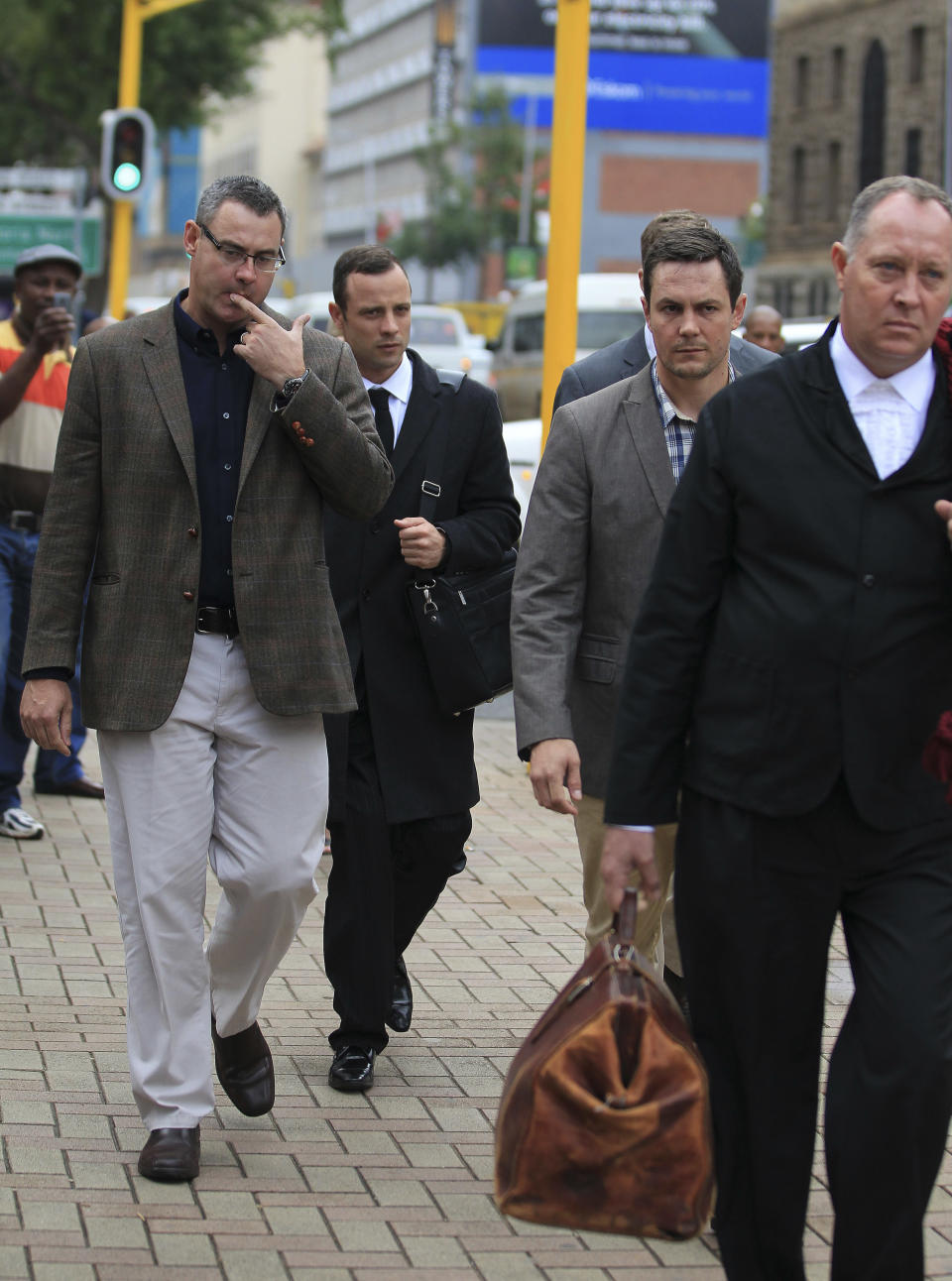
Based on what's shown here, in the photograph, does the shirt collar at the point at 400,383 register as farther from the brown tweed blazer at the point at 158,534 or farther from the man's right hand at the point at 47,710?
the man's right hand at the point at 47,710

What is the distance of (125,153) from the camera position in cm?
1914

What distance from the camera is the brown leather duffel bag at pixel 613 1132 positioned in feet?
11.3

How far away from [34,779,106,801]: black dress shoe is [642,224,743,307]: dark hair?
510 cm

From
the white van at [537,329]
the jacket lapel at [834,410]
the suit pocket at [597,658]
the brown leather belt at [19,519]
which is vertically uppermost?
the white van at [537,329]

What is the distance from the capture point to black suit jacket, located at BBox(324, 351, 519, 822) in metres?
5.60

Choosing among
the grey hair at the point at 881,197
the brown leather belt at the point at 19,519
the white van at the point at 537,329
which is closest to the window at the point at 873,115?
the white van at the point at 537,329

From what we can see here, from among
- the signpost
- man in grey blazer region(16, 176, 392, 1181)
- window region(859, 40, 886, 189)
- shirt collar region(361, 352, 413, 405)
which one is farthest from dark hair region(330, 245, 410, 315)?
window region(859, 40, 886, 189)

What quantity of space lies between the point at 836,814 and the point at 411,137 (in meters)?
115

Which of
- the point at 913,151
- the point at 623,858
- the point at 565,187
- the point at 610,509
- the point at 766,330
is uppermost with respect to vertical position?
the point at 913,151

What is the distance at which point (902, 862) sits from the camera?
11.9 ft

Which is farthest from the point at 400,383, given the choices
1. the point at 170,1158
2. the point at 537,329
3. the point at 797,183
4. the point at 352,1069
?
the point at 797,183

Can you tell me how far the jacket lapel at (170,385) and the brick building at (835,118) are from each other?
54612 mm

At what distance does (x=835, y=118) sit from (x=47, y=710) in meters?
63.9

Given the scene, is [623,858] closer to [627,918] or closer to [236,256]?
[627,918]
